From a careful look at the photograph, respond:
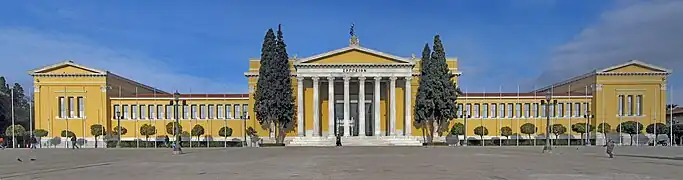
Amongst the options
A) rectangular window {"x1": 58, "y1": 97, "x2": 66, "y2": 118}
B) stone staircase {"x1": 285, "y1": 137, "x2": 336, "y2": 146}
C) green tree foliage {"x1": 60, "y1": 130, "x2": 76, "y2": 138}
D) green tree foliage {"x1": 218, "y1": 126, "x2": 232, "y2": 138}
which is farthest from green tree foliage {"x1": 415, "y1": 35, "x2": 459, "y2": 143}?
rectangular window {"x1": 58, "y1": 97, "x2": 66, "y2": 118}

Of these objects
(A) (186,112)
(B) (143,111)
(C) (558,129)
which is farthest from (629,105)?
(B) (143,111)

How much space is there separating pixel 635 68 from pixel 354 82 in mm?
33329

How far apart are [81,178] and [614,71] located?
68949 millimetres

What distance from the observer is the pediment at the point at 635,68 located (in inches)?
2945

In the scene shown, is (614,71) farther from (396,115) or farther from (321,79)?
(321,79)

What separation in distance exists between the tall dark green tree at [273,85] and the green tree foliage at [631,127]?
1500 inches

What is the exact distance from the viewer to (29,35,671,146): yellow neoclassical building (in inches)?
2857

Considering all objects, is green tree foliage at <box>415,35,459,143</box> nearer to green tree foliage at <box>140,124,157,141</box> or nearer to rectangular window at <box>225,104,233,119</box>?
rectangular window at <box>225,104,233,119</box>

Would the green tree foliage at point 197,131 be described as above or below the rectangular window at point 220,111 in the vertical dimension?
below

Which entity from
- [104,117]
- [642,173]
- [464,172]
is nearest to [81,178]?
[464,172]

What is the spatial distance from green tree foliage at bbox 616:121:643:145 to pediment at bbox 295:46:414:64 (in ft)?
84.3

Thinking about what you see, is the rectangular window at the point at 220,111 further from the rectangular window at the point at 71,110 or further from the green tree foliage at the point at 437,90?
the green tree foliage at the point at 437,90

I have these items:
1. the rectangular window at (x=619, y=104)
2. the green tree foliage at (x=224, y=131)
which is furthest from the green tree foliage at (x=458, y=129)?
the green tree foliage at (x=224, y=131)

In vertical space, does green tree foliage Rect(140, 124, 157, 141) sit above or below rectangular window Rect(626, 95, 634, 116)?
below
